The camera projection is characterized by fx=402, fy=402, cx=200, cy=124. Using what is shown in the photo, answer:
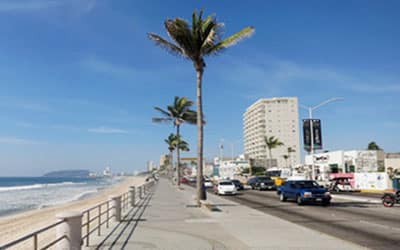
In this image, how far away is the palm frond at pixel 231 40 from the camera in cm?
2148

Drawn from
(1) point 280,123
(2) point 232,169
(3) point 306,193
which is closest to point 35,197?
(3) point 306,193

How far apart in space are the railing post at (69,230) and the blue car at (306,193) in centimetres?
1878

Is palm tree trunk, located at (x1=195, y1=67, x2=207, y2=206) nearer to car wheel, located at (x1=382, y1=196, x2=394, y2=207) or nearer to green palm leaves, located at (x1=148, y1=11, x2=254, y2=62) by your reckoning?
green palm leaves, located at (x1=148, y1=11, x2=254, y2=62)

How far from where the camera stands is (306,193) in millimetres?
Answer: 24531

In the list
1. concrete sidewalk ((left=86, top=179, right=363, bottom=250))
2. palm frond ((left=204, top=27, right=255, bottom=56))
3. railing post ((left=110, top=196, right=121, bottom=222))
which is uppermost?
palm frond ((left=204, top=27, right=255, bottom=56))

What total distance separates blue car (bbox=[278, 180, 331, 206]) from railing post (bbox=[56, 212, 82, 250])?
1878cm

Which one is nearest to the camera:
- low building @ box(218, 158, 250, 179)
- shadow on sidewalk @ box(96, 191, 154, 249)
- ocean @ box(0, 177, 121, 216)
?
shadow on sidewalk @ box(96, 191, 154, 249)

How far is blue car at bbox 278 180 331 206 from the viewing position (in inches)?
964

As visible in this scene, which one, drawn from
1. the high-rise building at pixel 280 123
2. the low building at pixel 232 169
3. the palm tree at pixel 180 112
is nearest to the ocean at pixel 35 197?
the palm tree at pixel 180 112

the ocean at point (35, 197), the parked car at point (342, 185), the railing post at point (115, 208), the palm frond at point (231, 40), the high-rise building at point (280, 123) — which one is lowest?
the ocean at point (35, 197)

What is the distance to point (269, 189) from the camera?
46594mm

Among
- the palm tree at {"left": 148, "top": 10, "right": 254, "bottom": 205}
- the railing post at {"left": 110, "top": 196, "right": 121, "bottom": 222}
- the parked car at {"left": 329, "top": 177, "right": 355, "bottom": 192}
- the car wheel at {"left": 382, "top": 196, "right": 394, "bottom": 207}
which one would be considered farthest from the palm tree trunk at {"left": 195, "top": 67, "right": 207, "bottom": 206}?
the parked car at {"left": 329, "top": 177, "right": 355, "bottom": 192}

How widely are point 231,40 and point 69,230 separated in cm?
1591

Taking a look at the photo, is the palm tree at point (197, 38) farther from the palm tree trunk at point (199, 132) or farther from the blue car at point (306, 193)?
the blue car at point (306, 193)
